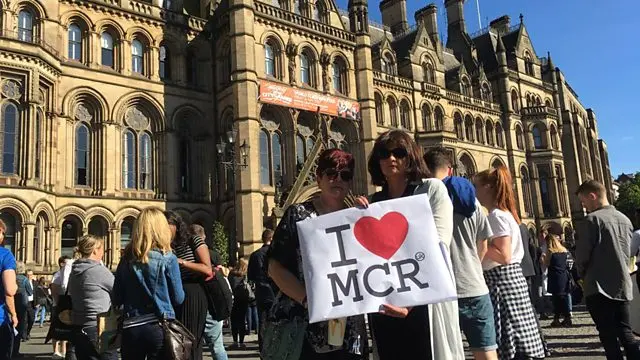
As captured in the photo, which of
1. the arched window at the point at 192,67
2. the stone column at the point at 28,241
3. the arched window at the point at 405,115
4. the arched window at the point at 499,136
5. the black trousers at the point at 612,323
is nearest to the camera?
the black trousers at the point at 612,323

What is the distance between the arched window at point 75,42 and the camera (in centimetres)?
2247

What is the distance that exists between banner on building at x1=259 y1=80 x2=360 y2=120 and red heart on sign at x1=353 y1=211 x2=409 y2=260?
2193 centimetres

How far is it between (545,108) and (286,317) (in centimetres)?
4570

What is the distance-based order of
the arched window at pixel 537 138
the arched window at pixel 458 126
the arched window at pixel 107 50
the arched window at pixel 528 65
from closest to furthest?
the arched window at pixel 107 50, the arched window at pixel 458 126, the arched window at pixel 537 138, the arched window at pixel 528 65

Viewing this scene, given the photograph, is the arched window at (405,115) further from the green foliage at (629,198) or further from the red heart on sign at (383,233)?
the green foliage at (629,198)

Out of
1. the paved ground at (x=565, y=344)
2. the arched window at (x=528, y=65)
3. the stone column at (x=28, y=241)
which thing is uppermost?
the arched window at (x=528, y=65)

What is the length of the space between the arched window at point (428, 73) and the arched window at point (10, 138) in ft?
89.5

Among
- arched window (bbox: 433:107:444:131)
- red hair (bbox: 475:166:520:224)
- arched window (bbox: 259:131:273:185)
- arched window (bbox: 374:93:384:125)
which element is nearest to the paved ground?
red hair (bbox: 475:166:520:224)

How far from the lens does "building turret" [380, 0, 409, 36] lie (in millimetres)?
44969

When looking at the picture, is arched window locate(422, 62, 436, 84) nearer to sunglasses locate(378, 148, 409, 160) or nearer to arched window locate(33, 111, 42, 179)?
arched window locate(33, 111, 42, 179)

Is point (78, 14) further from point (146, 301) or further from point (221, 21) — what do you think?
point (146, 301)

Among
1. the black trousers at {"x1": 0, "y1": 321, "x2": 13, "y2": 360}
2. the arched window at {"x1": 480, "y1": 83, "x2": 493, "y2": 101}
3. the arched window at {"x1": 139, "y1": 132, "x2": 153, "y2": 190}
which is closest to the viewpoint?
the black trousers at {"x1": 0, "y1": 321, "x2": 13, "y2": 360}

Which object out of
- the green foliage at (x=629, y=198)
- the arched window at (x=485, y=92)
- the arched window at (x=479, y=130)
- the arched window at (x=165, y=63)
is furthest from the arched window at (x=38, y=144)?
Answer: the green foliage at (x=629, y=198)

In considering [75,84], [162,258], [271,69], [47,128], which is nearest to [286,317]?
[162,258]
